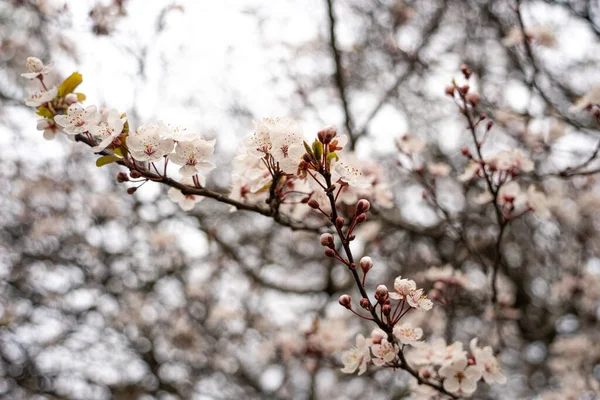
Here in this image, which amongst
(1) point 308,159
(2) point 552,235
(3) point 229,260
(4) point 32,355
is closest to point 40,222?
Answer: (4) point 32,355

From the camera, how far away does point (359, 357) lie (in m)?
1.70

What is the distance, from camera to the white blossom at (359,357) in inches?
65.2

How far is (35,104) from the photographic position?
5.21ft

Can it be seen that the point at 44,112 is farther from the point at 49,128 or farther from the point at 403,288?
the point at 403,288

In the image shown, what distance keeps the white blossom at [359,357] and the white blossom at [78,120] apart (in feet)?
3.58

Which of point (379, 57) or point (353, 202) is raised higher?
point (379, 57)

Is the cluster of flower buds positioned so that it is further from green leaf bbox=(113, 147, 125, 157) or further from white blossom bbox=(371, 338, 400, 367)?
white blossom bbox=(371, 338, 400, 367)

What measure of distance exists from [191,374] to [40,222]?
1.98 m

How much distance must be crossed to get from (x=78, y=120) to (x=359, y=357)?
1164mm

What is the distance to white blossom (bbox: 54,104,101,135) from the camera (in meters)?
1.50

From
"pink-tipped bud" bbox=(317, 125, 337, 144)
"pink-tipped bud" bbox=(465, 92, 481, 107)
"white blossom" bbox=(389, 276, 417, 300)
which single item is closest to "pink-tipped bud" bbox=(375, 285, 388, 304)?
"white blossom" bbox=(389, 276, 417, 300)

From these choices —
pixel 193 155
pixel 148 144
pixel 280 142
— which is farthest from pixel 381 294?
pixel 148 144

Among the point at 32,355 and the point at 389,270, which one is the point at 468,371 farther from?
the point at 32,355

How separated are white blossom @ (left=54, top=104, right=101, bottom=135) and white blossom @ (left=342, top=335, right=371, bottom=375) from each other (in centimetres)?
109
